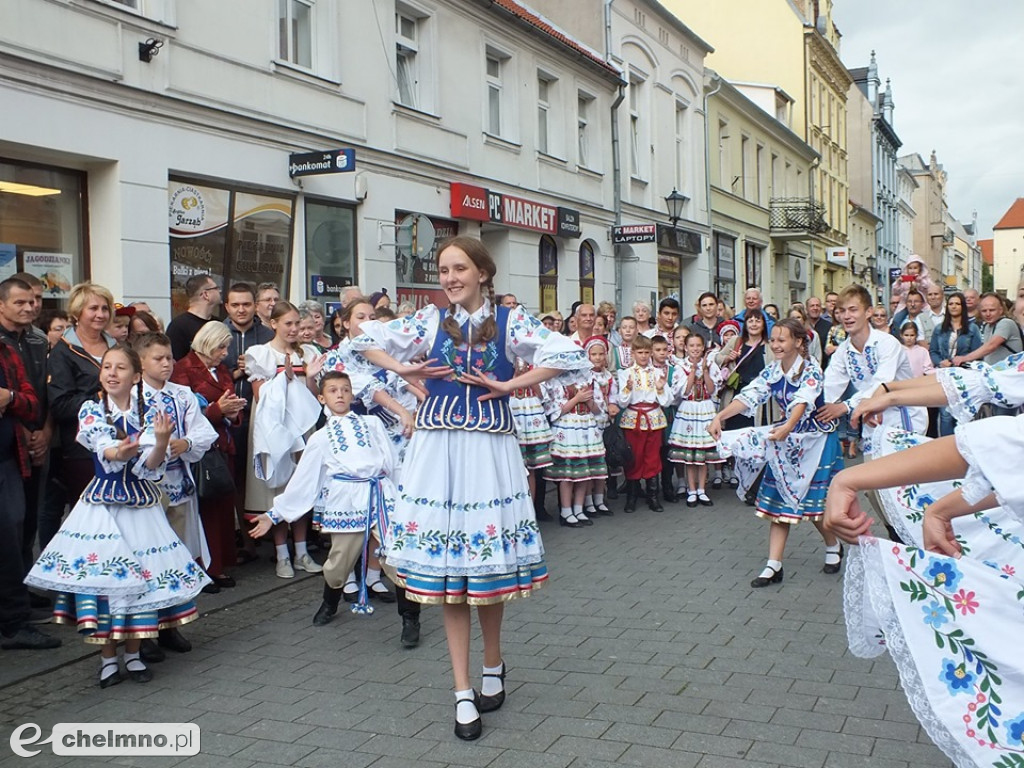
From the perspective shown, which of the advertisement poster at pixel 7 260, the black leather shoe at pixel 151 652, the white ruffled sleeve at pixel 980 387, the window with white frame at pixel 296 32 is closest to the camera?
the white ruffled sleeve at pixel 980 387

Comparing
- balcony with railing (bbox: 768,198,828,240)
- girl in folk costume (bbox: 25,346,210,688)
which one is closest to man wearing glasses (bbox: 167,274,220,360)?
girl in folk costume (bbox: 25,346,210,688)

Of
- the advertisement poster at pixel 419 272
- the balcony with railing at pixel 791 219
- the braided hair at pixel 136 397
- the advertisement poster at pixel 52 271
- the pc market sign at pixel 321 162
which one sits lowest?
the braided hair at pixel 136 397

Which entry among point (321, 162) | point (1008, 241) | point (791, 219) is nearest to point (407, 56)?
point (321, 162)

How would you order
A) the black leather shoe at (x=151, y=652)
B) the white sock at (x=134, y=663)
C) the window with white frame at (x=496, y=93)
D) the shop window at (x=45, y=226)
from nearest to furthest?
the white sock at (x=134, y=663) < the black leather shoe at (x=151, y=652) < the shop window at (x=45, y=226) < the window with white frame at (x=496, y=93)

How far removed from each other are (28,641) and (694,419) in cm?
715

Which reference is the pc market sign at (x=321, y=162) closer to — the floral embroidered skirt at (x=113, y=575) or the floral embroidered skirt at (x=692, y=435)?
the floral embroidered skirt at (x=692, y=435)

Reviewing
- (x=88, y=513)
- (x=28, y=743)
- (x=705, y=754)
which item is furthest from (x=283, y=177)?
(x=705, y=754)

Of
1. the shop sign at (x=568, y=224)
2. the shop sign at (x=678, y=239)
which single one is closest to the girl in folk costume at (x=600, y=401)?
the shop sign at (x=568, y=224)

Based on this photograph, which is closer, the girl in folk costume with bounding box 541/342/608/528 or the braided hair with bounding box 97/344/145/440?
the braided hair with bounding box 97/344/145/440

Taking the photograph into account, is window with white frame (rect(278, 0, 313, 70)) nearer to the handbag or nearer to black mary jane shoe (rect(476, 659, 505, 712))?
the handbag

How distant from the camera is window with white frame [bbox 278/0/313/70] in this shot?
12.6 m

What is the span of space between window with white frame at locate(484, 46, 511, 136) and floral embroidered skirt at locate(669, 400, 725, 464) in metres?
8.54

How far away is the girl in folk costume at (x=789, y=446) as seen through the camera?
7.04 metres

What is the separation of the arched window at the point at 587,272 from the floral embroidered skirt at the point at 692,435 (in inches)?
408
